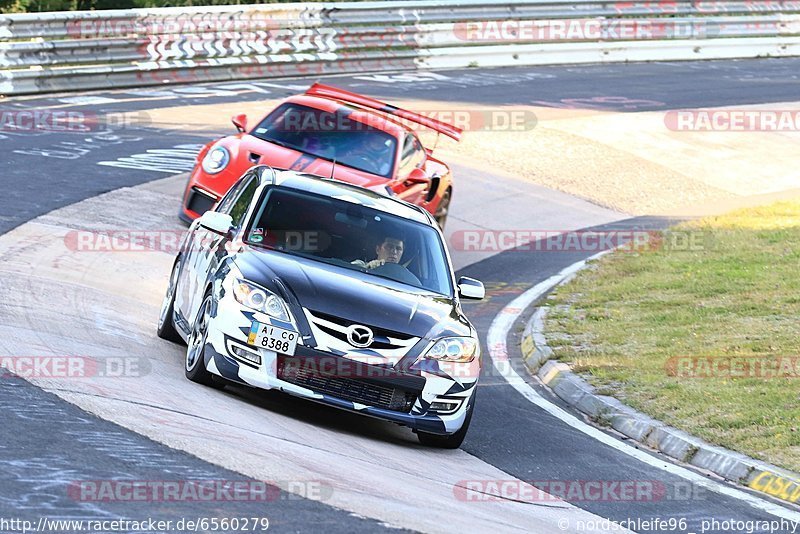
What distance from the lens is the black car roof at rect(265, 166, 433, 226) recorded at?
33.7 ft

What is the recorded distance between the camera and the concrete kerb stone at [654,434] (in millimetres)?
8867

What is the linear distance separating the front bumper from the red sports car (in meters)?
5.34

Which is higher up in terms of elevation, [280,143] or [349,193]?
[349,193]

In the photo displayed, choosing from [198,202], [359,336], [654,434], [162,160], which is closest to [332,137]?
[198,202]

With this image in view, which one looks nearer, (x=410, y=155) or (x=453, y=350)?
(x=453, y=350)

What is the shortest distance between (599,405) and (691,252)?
21.6 feet

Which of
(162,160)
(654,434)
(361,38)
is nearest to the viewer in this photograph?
(654,434)

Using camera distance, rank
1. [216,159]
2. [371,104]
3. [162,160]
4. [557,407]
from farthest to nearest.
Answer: [162,160], [371,104], [216,159], [557,407]

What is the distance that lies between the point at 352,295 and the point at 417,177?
20.8ft

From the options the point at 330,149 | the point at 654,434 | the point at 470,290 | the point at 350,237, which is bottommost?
the point at 654,434

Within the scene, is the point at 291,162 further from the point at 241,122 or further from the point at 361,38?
the point at 361,38

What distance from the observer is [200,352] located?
8.87 meters

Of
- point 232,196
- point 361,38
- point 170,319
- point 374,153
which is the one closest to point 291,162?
point 374,153

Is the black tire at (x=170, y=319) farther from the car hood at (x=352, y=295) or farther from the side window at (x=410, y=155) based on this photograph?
the side window at (x=410, y=155)
